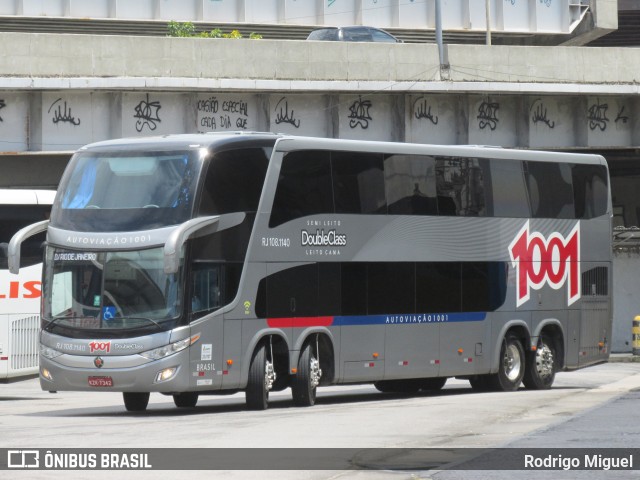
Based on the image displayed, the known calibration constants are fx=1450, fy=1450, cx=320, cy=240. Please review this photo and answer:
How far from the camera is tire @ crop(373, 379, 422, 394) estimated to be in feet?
83.4

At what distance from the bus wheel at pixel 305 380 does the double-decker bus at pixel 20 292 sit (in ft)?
22.7

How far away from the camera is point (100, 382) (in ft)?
62.2

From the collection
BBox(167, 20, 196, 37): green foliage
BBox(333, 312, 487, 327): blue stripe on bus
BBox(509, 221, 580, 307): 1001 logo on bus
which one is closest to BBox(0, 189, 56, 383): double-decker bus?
BBox(333, 312, 487, 327): blue stripe on bus

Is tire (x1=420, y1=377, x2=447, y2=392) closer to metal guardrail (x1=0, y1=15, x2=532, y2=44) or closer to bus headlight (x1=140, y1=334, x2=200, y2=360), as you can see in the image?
bus headlight (x1=140, y1=334, x2=200, y2=360)

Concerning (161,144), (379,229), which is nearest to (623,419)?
(379,229)

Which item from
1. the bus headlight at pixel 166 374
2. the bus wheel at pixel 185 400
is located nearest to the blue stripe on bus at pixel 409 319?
the bus wheel at pixel 185 400

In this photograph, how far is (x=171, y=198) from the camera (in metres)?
19.3

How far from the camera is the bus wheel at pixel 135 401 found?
20.5m

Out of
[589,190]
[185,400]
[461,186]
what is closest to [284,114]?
[589,190]

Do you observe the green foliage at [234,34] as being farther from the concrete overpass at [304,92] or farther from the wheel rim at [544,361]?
the wheel rim at [544,361]

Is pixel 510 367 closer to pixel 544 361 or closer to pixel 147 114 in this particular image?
pixel 544 361

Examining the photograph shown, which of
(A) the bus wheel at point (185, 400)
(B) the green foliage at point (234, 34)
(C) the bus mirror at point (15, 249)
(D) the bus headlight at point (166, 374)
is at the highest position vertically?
(B) the green foliage at point (234, 34)

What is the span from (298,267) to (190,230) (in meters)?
2.30

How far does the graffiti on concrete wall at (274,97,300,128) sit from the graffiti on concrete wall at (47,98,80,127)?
4.95 meters
